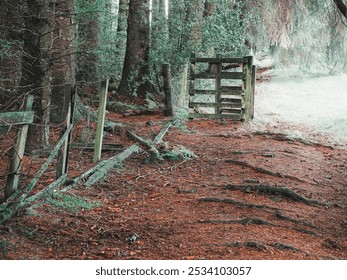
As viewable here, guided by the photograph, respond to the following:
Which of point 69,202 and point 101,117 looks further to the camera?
point 101,117

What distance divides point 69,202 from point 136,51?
10.0 metres

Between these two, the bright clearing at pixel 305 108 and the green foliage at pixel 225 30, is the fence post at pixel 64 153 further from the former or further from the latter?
the green foliage at pixel 225 30

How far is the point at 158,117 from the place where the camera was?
12.9 meters

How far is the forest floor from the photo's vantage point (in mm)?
4395

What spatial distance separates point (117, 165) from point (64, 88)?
2.88m

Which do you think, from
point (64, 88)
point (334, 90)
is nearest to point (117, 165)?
point (64, 88)

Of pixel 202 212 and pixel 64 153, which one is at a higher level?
pixel 64 153

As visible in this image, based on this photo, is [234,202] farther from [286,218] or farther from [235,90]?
[235,90]

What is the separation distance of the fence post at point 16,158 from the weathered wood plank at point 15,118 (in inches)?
3.5

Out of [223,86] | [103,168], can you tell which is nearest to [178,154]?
[103,168]

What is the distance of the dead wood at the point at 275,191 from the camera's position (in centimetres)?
636

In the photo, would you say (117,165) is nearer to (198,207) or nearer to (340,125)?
(198,207)

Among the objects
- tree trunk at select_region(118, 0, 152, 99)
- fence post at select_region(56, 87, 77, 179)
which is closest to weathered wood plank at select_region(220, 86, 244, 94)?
tree trunk at select_region(118, 0, 152, 99)

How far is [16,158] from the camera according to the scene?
4938 mm
